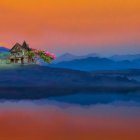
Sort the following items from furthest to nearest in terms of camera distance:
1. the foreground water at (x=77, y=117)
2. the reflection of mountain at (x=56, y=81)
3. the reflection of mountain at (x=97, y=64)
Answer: the reflection of mountain at (x=97, y=64) < the reflection of mountain at (x=56, y=81) < the foreground water at (x=77, y=117)

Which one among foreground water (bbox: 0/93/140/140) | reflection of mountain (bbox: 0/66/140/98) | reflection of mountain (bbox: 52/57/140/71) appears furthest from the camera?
reflection of mountain (bbox: 52/57/140/71)

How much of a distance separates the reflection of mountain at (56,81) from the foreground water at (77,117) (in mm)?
577

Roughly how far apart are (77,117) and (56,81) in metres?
3.13

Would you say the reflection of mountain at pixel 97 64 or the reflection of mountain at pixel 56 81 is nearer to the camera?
the reflection of mountain at pixel 56 81

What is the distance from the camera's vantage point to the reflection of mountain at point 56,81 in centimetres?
966

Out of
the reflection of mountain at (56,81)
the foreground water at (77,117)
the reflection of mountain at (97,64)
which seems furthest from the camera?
the reflection of mountain at (97,64)

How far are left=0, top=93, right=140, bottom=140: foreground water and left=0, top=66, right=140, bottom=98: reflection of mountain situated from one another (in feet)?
1.89

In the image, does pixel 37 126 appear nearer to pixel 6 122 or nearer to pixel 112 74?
pixel 6 122

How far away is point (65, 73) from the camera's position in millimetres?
10438

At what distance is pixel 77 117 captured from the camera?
706 centimetres

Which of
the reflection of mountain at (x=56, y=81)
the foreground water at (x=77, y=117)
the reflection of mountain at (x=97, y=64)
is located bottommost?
the foreground water at (x=77, y=117)

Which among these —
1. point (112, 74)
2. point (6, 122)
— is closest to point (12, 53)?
point (112, 74)

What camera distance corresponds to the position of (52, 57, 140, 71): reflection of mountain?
10.0 metres

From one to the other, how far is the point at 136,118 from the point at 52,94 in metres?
2.90
